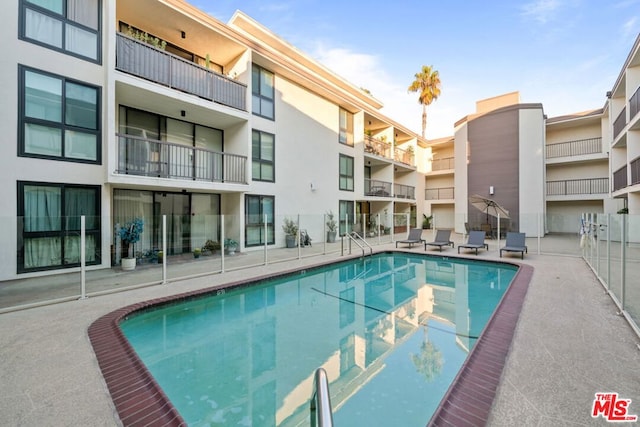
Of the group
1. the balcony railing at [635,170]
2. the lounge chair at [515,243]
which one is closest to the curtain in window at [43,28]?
the lounge chair at [515,243]

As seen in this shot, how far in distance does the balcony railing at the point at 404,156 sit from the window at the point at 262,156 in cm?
1138

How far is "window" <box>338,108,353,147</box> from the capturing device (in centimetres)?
1738

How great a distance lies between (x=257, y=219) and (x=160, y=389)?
9.67m

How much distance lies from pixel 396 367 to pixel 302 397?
1452mm

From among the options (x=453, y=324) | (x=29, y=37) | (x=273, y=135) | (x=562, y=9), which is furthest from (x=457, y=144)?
(x=29, y=37)

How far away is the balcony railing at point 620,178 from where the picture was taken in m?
14.6

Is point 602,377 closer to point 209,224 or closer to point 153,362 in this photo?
point 153,362

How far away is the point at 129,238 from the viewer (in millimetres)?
8484

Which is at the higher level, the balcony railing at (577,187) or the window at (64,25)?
the window at (64,25)

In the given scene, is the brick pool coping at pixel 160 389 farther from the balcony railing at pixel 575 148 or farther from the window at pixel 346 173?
the balcony railing at pixel 575 148

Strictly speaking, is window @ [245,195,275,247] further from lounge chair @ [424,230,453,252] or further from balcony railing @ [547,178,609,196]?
balcony railing @ [547,178,609,196]

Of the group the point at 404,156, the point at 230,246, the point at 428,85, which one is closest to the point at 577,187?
the point at 404,156

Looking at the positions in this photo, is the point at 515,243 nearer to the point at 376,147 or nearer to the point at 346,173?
the point at 346,173

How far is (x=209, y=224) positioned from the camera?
9.05m
